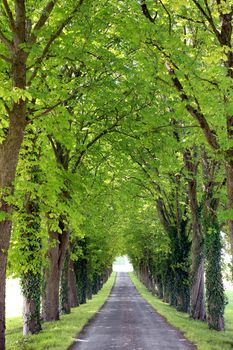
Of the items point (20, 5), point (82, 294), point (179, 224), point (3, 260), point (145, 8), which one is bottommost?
point (82, 294)

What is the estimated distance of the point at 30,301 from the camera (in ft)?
60.1

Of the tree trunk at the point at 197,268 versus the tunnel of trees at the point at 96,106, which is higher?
the tunnel of trees at the point at 96,106

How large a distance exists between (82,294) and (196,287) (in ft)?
61.4

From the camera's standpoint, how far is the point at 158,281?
55000 millimetres

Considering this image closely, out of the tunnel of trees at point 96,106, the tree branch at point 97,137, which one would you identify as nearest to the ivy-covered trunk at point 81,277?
the tunnel of trees at point 96,106

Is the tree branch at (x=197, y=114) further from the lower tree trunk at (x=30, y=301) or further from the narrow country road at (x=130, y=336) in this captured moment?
the lower tree trunk at (x=30, y=301)

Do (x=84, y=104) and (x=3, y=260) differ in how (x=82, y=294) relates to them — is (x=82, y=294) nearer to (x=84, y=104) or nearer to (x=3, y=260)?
(x=84, y=104)

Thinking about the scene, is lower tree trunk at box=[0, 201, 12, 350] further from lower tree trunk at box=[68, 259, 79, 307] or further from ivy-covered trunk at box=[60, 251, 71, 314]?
lower tree trunk at box=[68, 259, 79, 307]

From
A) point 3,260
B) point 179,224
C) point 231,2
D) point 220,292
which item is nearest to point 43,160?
point 3,260

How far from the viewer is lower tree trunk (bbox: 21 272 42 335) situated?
60.1ft

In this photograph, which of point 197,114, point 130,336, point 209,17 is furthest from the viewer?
point 130,336

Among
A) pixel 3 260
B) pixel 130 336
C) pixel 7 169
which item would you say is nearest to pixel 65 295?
pixel 130 336

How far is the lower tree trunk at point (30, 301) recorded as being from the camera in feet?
60.1

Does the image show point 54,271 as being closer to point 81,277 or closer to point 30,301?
point 30,301
